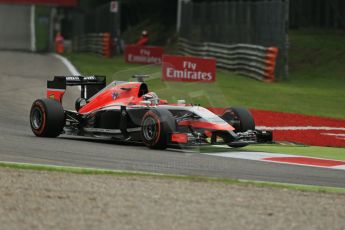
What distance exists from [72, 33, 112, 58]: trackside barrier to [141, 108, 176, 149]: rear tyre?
130 ft

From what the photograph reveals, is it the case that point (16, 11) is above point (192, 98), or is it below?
above

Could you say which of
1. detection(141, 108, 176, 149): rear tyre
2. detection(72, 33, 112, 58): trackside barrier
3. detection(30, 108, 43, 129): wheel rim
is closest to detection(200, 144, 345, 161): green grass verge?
detection(141, 108, 176, 149): rear tyre

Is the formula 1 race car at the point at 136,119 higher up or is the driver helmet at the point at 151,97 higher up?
the driver helmet at the point at 151,97

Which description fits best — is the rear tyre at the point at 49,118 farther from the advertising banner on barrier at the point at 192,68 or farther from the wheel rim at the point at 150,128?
the advertising banner on barrier at the point at 192,68

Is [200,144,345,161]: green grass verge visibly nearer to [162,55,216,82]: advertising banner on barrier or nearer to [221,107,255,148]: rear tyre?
[221,107,255,148]: rear tyre

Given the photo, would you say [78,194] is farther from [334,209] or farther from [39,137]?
[39,137]

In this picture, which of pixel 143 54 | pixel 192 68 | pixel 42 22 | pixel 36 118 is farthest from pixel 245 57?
pixel 42 22

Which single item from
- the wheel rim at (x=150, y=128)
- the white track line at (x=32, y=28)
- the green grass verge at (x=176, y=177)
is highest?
the white track line at (x=32, y=28)

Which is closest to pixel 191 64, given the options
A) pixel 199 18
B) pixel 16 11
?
pixel 199 18

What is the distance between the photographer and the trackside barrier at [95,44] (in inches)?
2119

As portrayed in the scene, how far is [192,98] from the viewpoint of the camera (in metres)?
14.2

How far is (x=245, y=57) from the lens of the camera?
35719 mm

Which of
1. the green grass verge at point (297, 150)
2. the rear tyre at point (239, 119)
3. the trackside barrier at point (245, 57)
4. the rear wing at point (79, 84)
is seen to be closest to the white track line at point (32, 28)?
the trackside barrier at point (245, 57)

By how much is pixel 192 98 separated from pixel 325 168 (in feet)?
8.71
